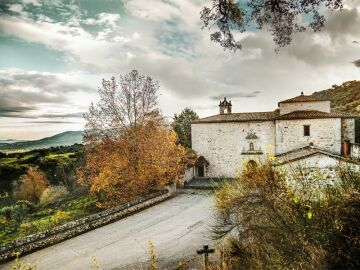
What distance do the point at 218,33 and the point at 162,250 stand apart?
31.7 feet

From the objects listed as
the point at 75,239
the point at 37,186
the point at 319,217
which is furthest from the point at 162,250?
the point at 37,186

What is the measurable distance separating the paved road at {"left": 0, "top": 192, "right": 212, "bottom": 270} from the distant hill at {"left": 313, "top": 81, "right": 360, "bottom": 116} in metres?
34.9

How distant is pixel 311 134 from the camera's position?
25.1 metres

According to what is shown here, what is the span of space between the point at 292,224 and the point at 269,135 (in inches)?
885

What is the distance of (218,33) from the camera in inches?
230

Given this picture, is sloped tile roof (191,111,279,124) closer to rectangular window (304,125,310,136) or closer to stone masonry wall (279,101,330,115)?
stone masonry wall (279,101,330,115)

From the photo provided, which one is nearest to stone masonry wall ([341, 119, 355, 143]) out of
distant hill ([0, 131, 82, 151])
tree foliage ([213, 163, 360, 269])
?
tree foliage ([213, 163, 360, 269])

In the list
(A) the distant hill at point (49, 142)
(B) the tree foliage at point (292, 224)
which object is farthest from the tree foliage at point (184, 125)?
(A) the distant hill at point (49, 142)

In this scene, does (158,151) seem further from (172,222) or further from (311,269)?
(311,269)

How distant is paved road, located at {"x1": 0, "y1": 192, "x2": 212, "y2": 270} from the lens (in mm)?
11391

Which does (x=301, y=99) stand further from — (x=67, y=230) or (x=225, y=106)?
(x=67, y=230)

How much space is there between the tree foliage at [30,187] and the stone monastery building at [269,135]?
69.9ft

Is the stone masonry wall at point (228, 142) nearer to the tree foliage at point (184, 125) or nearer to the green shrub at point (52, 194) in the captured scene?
the tree foliage at point (184, 125)

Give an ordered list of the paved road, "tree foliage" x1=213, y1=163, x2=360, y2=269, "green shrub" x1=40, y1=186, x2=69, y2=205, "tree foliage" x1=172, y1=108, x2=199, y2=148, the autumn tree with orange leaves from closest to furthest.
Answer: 1. "tree foliage" x1=213, y1=163, x2=360, y2=269
2. the paved road
3. the autumn tree with orange leaves
4. "green shrub" x1=40, y1=186, x2=69, y2=205
5. "tree foliage" x1=172, y1=108, x2=199, y2=148
